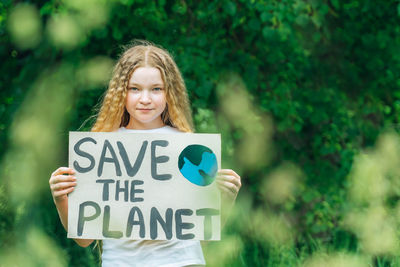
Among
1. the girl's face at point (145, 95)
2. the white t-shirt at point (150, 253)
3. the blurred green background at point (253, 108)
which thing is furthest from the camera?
the blurred green background at point (253, 108)

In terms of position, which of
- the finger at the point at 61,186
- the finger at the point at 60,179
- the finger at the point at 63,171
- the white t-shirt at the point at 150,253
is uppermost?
the finger at the point at 63,171

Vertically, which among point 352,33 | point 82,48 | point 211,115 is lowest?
point 211,115

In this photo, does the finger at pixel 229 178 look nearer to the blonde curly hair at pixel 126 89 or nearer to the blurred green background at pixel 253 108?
the blonde curly hair at pixel 126 89

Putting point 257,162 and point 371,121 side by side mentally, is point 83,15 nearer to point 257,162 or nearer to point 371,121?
point 257,162

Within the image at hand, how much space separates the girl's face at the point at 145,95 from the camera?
76.7 inches

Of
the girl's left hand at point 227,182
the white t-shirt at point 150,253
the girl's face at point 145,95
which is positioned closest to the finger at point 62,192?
the white t-shirt at point 150,253

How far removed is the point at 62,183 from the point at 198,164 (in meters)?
0.49

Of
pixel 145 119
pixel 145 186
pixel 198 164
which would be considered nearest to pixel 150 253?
pixel 145 186

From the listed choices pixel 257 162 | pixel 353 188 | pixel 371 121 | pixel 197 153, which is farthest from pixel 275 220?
pixel 197 153

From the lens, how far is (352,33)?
429cm

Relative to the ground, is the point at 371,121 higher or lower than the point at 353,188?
higher

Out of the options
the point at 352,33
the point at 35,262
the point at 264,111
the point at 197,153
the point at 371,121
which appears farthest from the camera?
the point at 371,121

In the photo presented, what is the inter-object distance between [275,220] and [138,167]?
2150 millimetres

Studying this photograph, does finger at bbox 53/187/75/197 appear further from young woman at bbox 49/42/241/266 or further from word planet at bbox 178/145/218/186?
word planet at bbox 178/145/218/186
